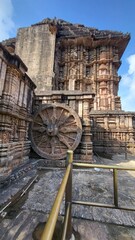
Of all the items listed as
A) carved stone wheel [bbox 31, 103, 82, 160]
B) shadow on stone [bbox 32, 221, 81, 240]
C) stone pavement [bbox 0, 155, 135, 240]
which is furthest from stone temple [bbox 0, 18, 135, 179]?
shadow on stone [bbox 32, 221, 81, 240]

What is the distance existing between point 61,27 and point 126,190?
21905 mm

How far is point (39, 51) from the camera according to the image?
14.8 metres

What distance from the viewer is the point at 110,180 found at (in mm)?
3225

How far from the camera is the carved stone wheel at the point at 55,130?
475 centimetres

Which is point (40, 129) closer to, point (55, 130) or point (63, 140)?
point (55, 130)

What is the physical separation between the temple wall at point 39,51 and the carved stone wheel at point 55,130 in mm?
9212

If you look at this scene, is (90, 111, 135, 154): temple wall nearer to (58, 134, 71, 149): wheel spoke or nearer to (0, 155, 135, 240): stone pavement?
(58, 134, 71, 149): wheel spoke

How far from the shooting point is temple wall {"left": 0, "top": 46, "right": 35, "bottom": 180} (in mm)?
2866

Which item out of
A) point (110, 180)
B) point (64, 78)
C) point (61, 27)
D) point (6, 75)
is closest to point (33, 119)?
point (6, 75)

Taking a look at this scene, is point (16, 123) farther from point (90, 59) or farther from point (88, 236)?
point (90, 59)

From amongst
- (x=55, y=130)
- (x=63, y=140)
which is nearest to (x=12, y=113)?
(x=55, y=130)

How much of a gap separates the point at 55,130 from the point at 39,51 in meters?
13.7

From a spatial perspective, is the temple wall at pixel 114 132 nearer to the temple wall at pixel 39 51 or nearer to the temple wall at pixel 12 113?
the temple wall at pixel 12 113

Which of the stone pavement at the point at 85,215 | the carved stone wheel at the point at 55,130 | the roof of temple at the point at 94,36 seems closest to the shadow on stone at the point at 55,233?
the stone pavement at the point at 85,215
